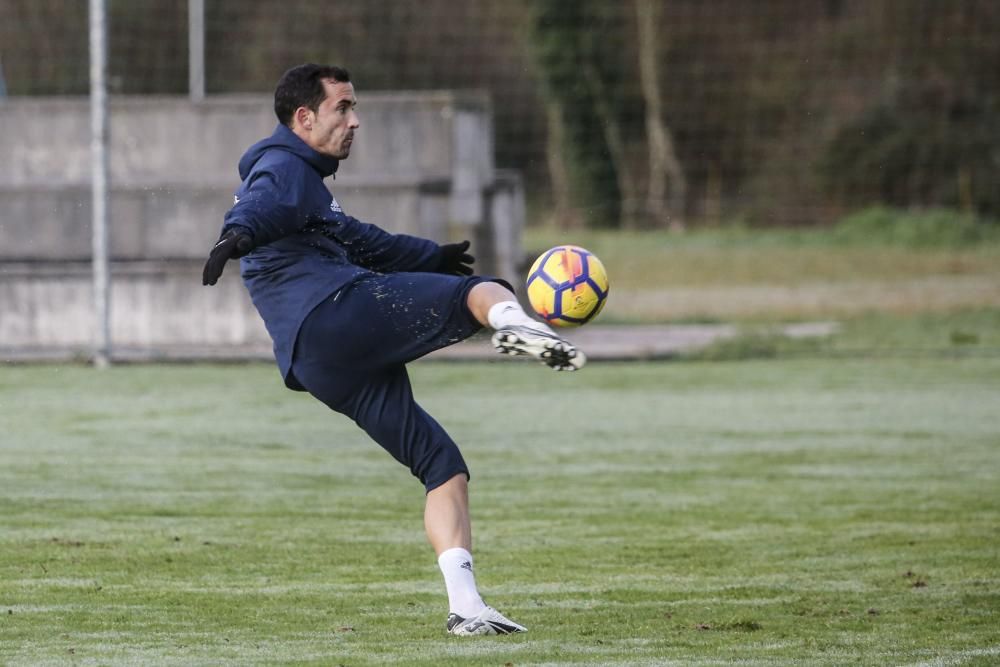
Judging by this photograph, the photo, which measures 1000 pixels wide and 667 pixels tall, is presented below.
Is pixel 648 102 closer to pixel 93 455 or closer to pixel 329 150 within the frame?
pixel 93 455

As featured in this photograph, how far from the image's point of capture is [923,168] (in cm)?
3247

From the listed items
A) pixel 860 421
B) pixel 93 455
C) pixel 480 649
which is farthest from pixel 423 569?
pixel 860 421

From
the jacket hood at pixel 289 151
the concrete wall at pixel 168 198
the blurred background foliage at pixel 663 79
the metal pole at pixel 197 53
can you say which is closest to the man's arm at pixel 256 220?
the jacket hood at pixel 289 151

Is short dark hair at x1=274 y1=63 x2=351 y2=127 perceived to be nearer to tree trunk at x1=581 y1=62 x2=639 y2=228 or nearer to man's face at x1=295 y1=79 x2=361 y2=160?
man's face at x1=295 y1=79 x2=361 y2=160

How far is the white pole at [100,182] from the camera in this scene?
14.5 metres

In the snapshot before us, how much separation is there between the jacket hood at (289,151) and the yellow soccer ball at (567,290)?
0.78m

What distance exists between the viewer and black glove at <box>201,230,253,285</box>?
5000 millimetres

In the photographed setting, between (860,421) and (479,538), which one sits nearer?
(479,538)

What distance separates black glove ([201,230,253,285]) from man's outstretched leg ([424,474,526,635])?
3.33ft

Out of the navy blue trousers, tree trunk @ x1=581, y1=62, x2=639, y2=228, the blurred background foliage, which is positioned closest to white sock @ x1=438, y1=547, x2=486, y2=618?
the navy blue trousers

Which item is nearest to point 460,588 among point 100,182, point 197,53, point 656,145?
point 100,182

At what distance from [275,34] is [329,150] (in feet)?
64.7

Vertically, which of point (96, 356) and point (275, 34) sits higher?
point (275, 34)

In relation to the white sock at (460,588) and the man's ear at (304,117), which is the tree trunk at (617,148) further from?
the white sock at (460,588)
